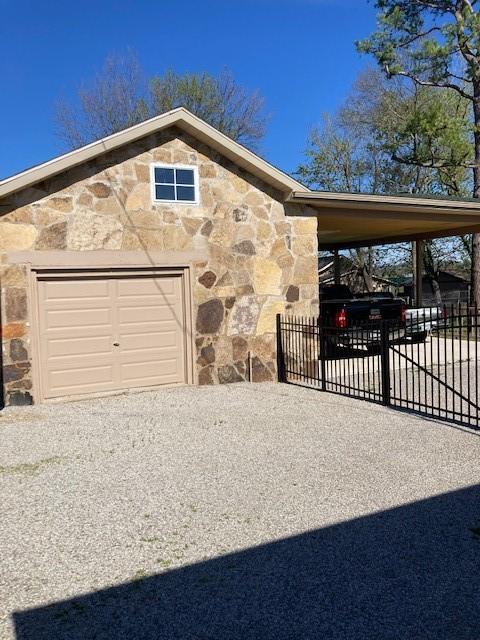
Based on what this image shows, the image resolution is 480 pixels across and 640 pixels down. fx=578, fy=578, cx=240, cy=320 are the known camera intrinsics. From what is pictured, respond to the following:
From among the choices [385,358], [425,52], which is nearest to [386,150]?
[425,52]

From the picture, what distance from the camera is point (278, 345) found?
35.3 feet

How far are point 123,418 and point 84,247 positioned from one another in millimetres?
2887

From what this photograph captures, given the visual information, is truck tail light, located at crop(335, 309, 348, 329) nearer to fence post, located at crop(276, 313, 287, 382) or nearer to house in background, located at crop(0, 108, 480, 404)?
house in background, located at crop(0, 108, 480, 404)

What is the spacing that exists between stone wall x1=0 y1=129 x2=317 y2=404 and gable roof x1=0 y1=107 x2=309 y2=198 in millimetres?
178

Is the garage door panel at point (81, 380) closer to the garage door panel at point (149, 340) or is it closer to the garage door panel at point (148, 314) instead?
the garage door panel at point (149, 340)

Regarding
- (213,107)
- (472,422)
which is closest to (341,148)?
(213,107)

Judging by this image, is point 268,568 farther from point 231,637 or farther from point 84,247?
point 84,247

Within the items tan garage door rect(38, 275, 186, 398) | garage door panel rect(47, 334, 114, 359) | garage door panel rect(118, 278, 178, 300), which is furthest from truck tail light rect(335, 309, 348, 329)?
garage door panel rect(47, 334, 114, 359)

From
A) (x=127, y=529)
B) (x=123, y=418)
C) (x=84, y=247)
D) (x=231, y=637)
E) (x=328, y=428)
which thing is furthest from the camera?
(x=84, y=247)

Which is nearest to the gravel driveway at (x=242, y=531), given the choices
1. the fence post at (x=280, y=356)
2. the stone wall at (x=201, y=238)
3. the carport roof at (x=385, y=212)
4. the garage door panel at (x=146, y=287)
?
the stone wall at (x=201, y=238)

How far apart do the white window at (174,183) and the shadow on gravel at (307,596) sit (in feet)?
22.6

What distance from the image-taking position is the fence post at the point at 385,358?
823 cm

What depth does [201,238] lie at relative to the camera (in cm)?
1008

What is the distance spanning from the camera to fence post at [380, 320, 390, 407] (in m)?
8.23
